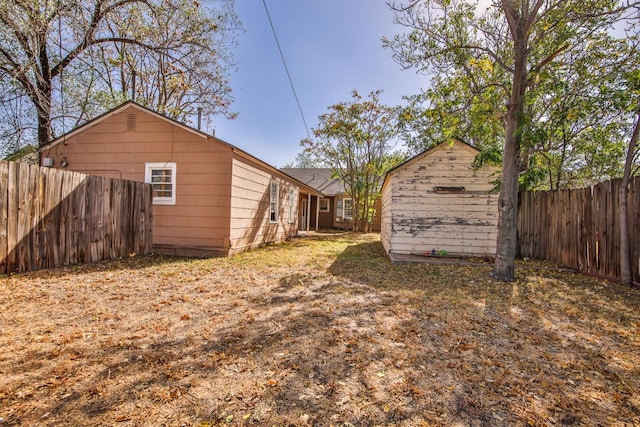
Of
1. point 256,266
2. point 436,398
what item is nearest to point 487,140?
point 256,266

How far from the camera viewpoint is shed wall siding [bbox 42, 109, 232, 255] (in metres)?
7.71

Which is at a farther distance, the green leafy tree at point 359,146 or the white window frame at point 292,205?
the green leafy tree at point 359,146

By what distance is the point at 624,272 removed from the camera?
16.6 feet

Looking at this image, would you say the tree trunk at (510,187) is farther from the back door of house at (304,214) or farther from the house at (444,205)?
the back door of house at (304,214)

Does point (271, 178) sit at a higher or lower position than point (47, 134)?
lower

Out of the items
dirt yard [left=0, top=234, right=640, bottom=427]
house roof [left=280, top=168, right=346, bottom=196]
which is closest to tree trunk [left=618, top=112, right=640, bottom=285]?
dirt yard [left=0, top=234, right=640, bottom=427]

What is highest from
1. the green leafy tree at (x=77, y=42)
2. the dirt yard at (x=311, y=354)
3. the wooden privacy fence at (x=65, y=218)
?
the green leafy tree at (x=77, y=42)

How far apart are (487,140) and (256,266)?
10.1 meters

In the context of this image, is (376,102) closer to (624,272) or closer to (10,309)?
(624,272)

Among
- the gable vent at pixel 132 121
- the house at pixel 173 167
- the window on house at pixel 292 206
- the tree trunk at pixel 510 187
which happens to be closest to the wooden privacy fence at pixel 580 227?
the tree trunk at pixel 510 187

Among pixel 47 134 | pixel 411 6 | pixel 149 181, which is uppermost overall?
pixel 411 6

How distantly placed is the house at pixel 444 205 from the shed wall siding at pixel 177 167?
196 inches

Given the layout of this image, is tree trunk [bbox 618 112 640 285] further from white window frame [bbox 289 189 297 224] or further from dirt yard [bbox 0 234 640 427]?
white window frame [bbox 289 189 297 224]

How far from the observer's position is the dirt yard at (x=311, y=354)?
184cm
